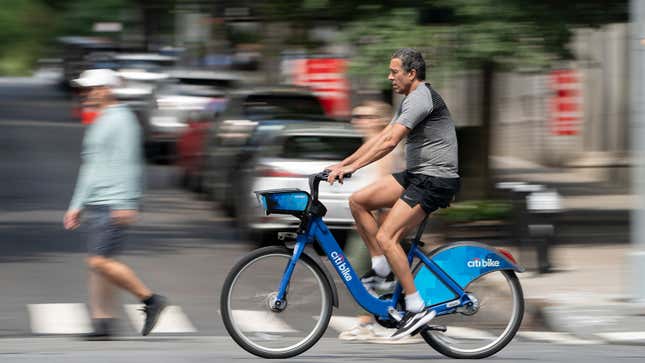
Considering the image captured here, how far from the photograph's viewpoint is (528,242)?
12.4m

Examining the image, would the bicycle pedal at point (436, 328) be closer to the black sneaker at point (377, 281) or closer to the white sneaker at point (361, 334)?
the black sneaker at point (377, 281)

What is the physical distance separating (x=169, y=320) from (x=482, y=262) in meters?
3.07

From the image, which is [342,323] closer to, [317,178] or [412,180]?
[412,180]

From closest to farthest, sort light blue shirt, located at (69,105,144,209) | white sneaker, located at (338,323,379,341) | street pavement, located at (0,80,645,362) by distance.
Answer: street pavement, located at (0,80,645,362), white sneaker, located at (338,323,379,341), light blue shirt, located at (69,105,144,209)

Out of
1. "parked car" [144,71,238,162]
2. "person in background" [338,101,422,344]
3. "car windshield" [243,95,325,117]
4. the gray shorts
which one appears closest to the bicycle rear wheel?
"person in background" [338,101,422,344]

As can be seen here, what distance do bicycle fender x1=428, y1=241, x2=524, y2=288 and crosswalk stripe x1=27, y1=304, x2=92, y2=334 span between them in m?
2.97

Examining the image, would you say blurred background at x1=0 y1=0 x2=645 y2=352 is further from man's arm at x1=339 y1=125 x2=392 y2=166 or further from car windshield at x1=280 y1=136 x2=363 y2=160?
man's arm at x1=339 y1=125 x2=392 y2=166

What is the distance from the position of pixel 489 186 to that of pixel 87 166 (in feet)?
27.7

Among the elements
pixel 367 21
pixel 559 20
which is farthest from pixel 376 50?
pixel 559 20

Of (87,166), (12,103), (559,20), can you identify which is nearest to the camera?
(87,166)

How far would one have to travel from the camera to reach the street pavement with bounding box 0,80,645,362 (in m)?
8.12

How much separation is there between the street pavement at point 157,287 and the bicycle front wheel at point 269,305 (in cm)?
28

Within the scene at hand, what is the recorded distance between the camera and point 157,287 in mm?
11742

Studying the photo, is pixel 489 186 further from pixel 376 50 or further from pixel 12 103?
pixel 12 103
